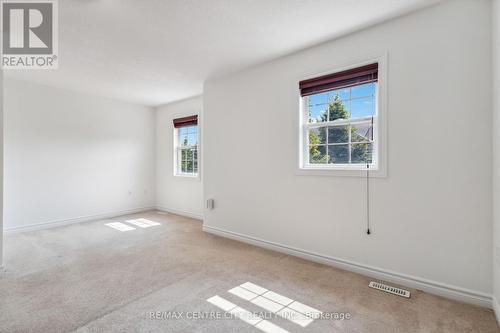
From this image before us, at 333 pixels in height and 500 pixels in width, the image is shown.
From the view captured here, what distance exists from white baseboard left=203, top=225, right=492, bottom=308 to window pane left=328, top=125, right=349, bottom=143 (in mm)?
1325

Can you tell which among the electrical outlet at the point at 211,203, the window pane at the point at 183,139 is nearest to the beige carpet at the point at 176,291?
the electrical outlet at the point at 211,203

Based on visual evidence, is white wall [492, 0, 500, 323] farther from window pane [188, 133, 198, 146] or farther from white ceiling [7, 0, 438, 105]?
window pane [188, 133, 198, 146]

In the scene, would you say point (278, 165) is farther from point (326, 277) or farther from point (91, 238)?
point (91, 238)

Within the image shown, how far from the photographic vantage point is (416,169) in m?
2.29

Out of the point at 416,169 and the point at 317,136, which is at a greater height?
the point at 317,136

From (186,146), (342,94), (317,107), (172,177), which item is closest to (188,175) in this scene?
(172,177)

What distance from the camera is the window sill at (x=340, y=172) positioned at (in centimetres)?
251

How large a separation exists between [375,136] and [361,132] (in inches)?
6.4

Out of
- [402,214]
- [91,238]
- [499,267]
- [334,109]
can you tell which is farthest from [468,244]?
[91,238]

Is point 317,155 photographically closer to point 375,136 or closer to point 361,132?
point 361,132

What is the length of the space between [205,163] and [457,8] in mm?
3510

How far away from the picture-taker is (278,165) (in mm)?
3277

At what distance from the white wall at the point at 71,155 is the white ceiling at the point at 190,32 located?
2.32ft

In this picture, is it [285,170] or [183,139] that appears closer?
[285,170]
